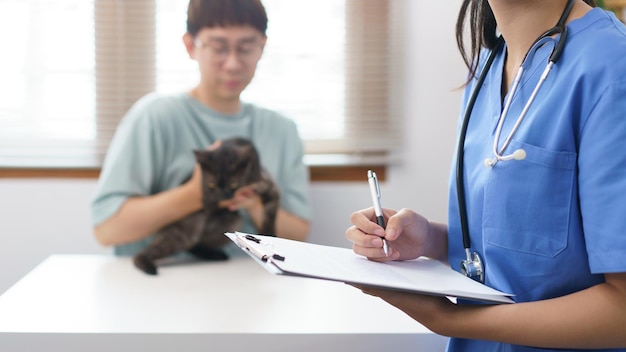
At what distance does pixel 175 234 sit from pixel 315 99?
2.35 ft

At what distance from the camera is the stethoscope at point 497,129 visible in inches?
32.0

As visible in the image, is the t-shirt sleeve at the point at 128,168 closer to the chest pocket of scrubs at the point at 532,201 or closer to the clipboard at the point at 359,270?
the clipboard at the point at 359,270

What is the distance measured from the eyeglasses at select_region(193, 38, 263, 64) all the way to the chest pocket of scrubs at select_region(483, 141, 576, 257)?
1.13 metres

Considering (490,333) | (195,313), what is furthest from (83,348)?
(490,333)

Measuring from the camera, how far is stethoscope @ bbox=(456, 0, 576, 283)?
813 millimetres

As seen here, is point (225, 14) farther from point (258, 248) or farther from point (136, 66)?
point (258, 248)

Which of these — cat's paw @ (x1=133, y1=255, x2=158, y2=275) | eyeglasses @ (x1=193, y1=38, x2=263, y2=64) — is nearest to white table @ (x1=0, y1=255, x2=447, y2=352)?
cat's paw @ (x1=133, y1=255, x2=158, y2=275)

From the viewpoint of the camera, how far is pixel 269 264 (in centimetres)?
75

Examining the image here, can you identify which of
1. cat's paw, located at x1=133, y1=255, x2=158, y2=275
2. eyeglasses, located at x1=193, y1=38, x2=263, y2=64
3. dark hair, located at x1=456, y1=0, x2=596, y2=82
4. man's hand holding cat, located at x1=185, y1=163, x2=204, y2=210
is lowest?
cat's paw, located at x1=133, y1=255, x2=158, y2=275

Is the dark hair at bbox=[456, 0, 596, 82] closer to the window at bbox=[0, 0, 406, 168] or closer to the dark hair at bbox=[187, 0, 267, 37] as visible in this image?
the dark hair at bbox=[187, 0, 267, 37]

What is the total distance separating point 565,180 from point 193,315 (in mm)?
803

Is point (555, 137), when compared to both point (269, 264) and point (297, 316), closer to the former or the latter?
point (269, 264)

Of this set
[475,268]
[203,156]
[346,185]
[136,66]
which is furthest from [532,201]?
[136,66]

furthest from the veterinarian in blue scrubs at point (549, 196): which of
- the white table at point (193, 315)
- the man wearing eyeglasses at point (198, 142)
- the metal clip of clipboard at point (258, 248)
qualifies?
the man wearing eyeglasses at point (198, 142)
